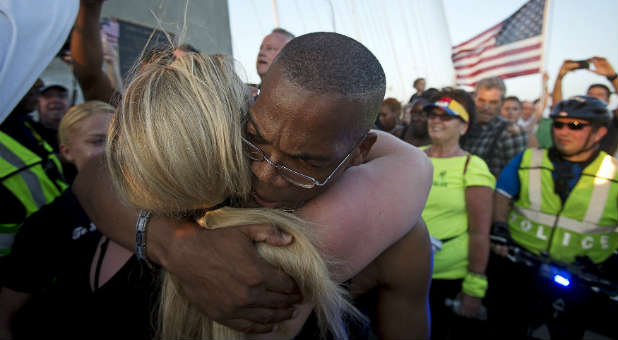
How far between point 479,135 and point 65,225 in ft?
14.8

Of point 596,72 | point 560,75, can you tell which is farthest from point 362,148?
point 560,75

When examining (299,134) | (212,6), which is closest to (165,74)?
(299,134)

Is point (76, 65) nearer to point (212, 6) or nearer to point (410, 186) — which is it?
point (212, 6)

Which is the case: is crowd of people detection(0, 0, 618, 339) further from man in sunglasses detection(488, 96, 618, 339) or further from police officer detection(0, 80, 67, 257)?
man in sunglasses detection(488, 96, 618, 339)

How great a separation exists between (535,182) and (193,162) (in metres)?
3.22

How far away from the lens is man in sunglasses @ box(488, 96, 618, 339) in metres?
2.76

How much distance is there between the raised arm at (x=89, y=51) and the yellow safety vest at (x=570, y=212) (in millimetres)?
3661

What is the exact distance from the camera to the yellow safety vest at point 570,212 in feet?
9.00

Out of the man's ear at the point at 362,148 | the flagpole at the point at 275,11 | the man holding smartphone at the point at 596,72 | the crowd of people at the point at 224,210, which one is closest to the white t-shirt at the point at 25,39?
the crowd of people at the point at 224,210

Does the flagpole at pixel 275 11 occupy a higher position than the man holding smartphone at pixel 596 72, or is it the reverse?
the flagpole at pixel 275 11

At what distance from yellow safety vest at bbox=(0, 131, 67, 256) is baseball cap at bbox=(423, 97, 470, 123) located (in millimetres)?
3239

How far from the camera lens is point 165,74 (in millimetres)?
917

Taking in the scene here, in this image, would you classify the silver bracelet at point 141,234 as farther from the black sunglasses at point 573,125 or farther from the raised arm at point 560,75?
the raised arm at point 560,75

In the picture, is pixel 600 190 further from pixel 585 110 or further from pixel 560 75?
pixel 560 75
